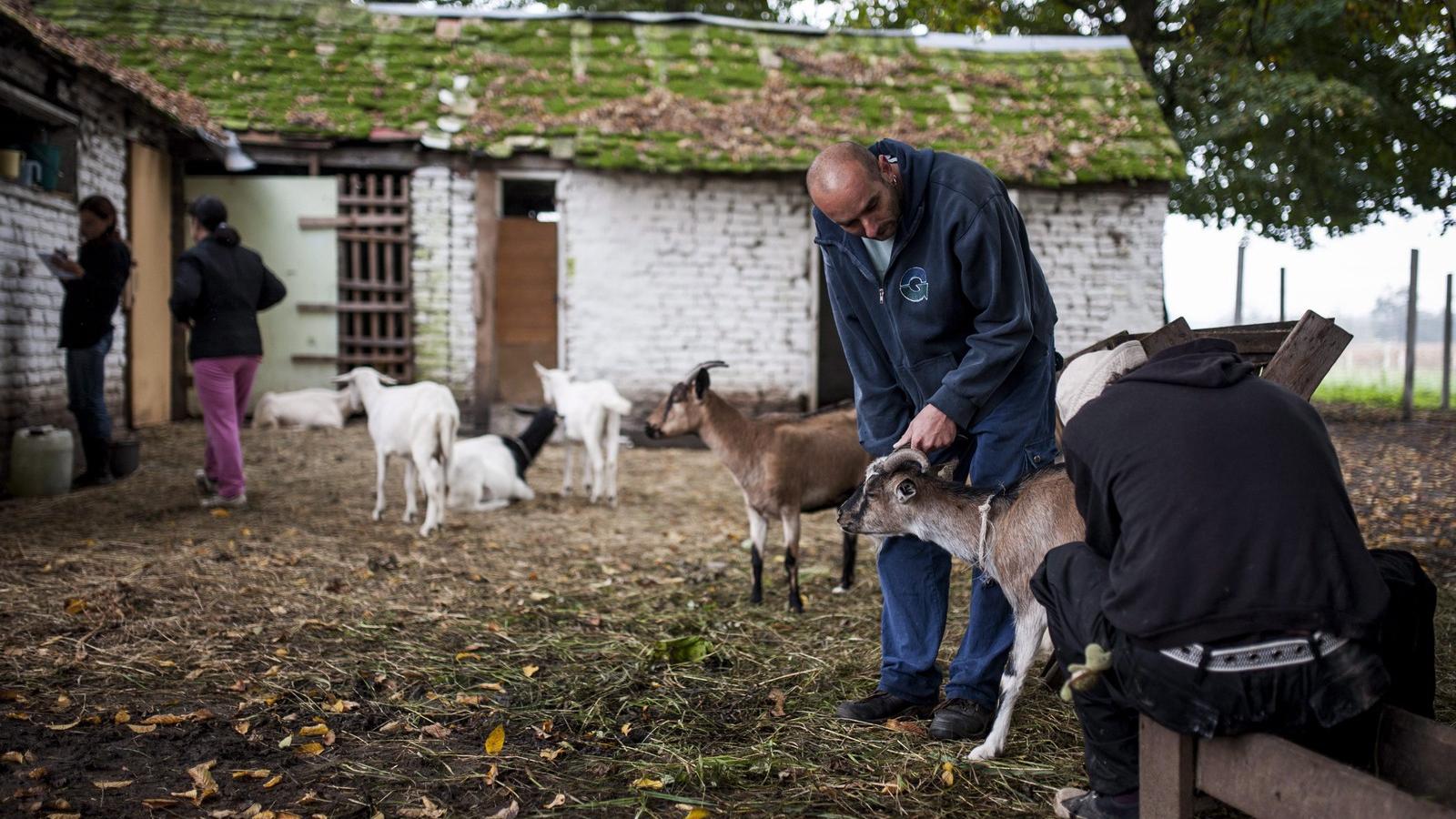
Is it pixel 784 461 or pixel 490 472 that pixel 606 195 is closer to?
pixel 490 472

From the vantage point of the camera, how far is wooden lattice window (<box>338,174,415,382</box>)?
13938mm

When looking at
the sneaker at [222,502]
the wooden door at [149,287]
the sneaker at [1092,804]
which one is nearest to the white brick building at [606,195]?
the wooden door at [149,287]

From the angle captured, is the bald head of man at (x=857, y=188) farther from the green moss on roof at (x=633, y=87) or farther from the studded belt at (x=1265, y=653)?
the green moss on roof at (x=633, y=87)

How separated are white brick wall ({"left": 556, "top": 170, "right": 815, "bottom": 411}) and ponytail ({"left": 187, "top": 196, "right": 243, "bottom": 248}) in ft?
18.7

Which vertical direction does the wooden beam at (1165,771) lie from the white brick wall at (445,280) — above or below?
below

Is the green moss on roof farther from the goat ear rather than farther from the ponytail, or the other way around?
the goat ear

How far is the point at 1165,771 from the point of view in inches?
103

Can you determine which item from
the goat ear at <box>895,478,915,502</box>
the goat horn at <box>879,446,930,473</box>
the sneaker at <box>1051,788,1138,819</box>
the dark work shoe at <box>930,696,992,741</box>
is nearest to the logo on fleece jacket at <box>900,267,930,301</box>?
the goat horn at <box>879,446,930,473</box>

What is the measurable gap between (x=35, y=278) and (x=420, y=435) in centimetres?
429

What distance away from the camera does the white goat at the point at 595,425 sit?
9.68 m

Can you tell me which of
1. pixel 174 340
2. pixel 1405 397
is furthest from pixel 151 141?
pixel 1405 397

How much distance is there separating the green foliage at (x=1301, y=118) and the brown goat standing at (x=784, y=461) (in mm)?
12959

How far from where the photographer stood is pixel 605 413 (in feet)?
32.3

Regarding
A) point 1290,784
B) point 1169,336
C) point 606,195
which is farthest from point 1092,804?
point 606,195
